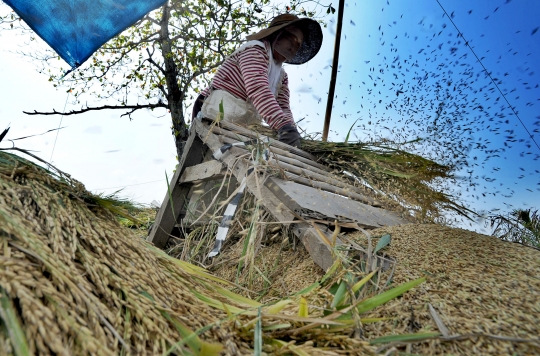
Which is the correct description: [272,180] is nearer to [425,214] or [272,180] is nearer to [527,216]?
[425,214]

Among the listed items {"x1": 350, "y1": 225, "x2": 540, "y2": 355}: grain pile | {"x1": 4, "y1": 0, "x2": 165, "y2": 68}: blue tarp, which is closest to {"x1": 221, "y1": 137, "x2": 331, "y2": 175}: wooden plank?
{"x1": 350, "y1": 225, "x2": 540, "y2": 355}: grain pile

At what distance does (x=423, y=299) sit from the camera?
1.26 m

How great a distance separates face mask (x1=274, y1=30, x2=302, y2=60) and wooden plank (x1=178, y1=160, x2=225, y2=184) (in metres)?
1.33

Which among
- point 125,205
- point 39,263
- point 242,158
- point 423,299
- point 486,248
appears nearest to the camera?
point 39,263

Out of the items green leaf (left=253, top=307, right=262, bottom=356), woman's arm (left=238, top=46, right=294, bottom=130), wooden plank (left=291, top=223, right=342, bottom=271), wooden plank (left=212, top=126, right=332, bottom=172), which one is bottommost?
green leaf (left=253, top=307, right=262, bottom=356)

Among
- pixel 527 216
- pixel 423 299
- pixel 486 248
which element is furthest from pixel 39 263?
pixel 527 216

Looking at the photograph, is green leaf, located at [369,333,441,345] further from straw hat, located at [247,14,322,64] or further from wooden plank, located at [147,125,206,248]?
straw hat, located at [247,14,322,64]

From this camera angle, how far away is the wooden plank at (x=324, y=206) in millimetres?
1882

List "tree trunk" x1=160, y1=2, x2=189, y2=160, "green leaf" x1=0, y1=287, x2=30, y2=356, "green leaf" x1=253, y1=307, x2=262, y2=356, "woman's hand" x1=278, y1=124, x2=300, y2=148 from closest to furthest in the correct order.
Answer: "green leaf" x1=0, y1=287, x2=30, y2=356 < "green leaf" x1=253, y1=307, x2=262, y2=356 < "woman's hand" x1=278, y1=124, x2=300, y2=148 < "tree trunk" x1=160, y1=2, x2=189, y2=160

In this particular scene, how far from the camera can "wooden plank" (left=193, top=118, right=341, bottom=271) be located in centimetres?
163

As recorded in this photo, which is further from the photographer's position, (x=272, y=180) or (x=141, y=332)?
(x=272, y=180)

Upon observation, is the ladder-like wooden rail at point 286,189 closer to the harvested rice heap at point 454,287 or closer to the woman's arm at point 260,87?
the harvested rice heap at point 454,287

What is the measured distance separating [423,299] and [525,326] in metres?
0.28

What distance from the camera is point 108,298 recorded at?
0.92m
